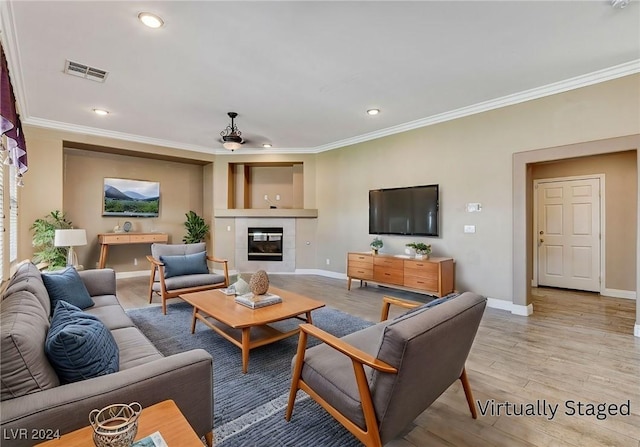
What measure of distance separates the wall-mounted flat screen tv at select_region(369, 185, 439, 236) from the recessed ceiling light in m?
3.94

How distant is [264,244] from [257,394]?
4.94 metres

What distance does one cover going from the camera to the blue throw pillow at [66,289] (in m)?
2.46

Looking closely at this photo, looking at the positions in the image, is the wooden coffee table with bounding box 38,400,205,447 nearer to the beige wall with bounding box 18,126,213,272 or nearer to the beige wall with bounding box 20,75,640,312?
the beige wall with bounding box 20,75,640,312

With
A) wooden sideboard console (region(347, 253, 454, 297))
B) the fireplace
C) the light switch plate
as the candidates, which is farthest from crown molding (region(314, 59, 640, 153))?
the fireplace

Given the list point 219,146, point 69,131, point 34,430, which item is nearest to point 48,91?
point 69,131

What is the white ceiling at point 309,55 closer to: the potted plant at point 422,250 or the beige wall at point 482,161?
the beige wall at point 482,161

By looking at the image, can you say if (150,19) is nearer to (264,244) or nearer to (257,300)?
(257,300)

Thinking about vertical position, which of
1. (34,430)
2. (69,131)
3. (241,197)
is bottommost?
(34,430)

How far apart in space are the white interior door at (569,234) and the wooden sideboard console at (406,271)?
8.49 feet

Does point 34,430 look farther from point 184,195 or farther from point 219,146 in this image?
point 184,195

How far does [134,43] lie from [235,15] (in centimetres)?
108

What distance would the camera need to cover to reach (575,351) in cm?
284

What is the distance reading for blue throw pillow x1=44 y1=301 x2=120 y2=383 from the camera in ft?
4.04

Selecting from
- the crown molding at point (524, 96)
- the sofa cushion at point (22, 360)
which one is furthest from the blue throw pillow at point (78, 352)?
the crown molding at point (524, 96)
